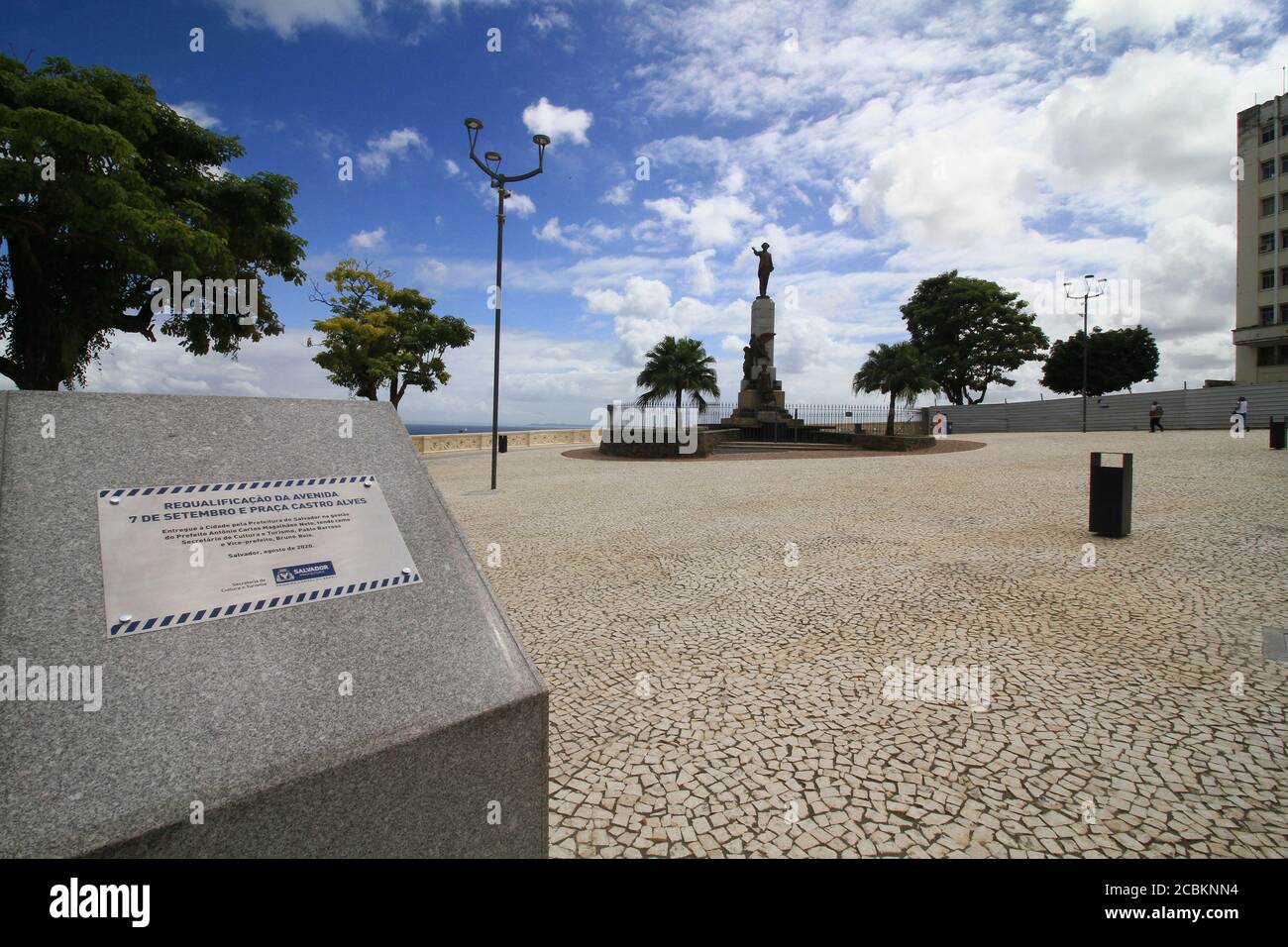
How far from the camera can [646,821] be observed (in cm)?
247

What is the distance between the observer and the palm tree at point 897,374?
27359 millimetres

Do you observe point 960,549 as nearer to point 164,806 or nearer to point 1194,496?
point 1194,496

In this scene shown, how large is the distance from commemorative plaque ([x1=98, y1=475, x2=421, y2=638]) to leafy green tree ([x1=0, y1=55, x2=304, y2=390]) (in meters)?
16.2

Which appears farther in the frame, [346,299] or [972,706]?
[346,299]

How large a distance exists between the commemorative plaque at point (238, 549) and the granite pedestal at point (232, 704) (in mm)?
52

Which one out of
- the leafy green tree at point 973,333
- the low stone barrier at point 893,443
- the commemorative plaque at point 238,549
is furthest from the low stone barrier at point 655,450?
the leafy green tree at point 973,333

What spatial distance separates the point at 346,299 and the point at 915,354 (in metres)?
28.6

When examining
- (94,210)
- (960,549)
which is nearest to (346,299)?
(94,210)

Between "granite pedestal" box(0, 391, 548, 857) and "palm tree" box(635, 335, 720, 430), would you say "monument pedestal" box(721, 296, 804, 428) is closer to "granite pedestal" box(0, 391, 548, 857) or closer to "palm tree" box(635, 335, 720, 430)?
"palm tree" box(635, 335, 720, 430)

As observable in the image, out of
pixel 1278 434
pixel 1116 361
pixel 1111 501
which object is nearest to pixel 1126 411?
pixel 1116 361

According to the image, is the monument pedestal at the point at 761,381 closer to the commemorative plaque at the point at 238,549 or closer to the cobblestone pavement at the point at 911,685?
the cobblestone pavement at the point at 911,685

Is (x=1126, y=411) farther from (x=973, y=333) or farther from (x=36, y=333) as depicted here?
(x=36, y=333)

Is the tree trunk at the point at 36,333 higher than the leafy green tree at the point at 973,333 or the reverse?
the reverse

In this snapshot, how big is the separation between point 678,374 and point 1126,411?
30.7 meters
